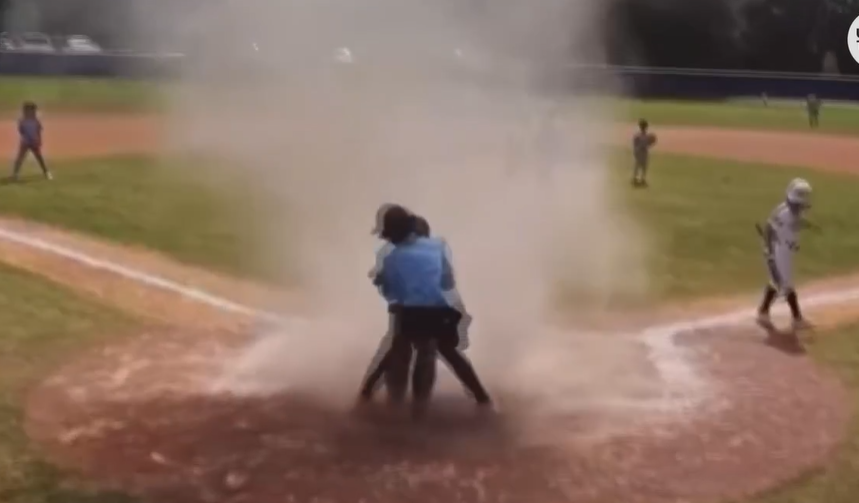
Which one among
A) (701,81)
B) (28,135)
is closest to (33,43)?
(28,135)

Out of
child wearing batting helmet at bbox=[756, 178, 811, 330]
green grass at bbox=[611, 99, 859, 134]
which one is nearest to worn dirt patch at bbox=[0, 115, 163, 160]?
green grass at bbox=[611, 99, 859, 134]

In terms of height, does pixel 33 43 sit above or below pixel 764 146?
above

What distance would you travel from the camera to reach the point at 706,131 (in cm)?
3725

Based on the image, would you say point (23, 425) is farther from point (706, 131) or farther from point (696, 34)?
point (696, 34)

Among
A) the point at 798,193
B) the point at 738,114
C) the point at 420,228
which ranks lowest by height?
the point at 738,114

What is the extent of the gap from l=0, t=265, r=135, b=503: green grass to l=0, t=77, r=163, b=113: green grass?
22028 mm

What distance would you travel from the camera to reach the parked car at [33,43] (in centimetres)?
4067

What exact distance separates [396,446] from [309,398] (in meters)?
1.39

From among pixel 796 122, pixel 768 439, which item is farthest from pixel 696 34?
pixel 768 439

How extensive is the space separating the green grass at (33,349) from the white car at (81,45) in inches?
870

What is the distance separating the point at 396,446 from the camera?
341 inches

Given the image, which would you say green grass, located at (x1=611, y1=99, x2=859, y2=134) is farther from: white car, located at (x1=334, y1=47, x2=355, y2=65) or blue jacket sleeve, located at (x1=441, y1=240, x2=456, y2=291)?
blue jacket sleeve, located at (x1=441, y1=240, x2=456, y2=291)

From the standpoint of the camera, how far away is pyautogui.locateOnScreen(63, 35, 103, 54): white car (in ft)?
115

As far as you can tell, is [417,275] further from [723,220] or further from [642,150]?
[642,150]
